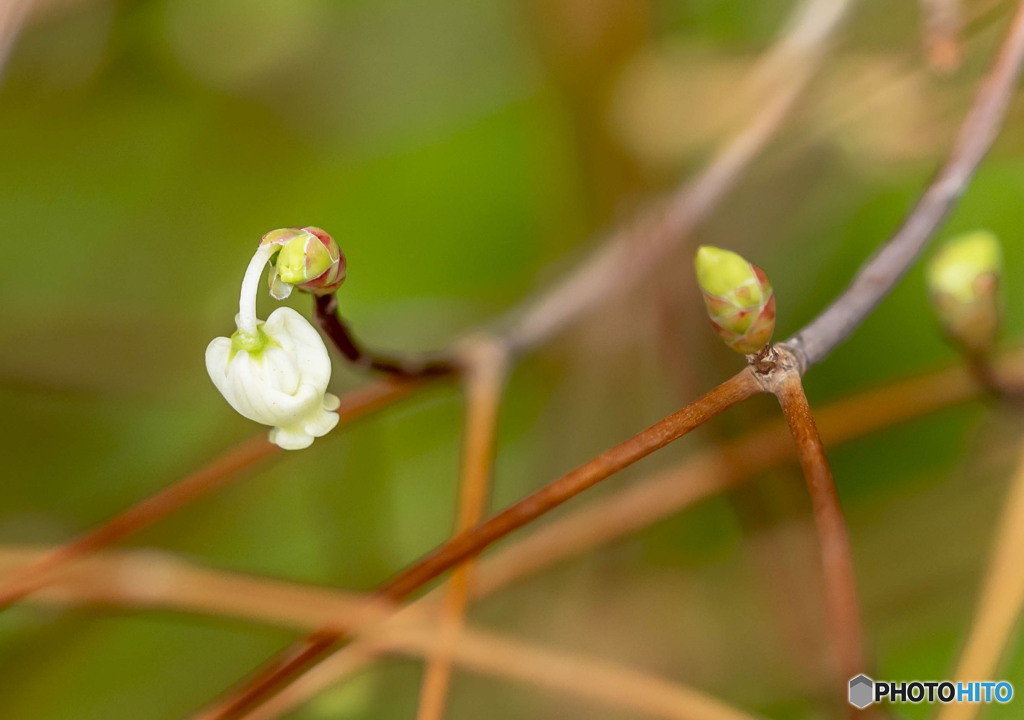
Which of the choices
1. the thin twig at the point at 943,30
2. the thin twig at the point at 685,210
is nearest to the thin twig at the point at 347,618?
the thin twig at the point at 685,210

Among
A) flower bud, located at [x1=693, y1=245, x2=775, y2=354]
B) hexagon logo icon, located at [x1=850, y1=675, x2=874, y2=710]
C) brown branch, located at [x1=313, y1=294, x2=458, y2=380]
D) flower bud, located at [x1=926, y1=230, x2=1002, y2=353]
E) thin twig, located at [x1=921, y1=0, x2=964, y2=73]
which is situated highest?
thin twig, located at [x1=921, y1=0, x2=964, y2=73]

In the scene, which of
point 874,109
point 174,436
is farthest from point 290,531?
point 874,109

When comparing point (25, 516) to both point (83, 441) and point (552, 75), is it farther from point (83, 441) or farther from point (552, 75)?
point (552, 75)

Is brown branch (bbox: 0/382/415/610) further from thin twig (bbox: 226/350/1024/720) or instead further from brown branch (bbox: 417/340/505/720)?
thin twig (bbox: 226/350/1024/720)

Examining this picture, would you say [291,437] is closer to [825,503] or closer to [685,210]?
[825,503]

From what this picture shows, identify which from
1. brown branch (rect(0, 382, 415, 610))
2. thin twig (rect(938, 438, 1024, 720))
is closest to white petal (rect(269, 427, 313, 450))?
brown branch (rect(0, 382, 415, 610))

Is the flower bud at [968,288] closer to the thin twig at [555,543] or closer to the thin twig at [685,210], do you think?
the thin twig at [555,543]

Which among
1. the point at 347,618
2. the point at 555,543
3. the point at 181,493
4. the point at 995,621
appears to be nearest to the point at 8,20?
the point at 181,493
